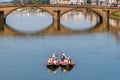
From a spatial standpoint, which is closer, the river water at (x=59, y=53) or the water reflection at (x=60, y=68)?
the river water at (x=59, y=53)

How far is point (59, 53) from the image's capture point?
199 ft

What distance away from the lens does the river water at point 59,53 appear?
4772cm

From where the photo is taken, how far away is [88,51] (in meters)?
62.7

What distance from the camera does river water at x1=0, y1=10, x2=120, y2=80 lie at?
157 ft

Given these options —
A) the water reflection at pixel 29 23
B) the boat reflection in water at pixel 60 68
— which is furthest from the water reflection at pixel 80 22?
the boat reflection in water at pixel 60 68

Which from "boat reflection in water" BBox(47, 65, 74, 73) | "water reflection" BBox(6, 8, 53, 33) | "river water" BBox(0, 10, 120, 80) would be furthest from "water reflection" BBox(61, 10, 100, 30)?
"boat reflection in water" BBox(47, 65, 74, 73)

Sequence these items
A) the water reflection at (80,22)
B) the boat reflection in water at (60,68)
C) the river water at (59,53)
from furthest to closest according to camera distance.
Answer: the water reflection at (80,22)
the boat reflection in water at (60,68)
the river water at (59,53)

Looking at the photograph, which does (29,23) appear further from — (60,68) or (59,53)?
(60,68)

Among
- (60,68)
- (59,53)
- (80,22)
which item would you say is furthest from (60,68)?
(80,22)

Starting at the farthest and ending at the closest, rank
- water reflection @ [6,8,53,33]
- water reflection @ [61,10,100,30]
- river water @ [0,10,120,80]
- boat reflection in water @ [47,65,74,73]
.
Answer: water reflection @ [61,10,100,30], water reflection @ [6,8,53,33], boat reflection in water @ [47,65,74,73], river water @ [0,10,120,80]

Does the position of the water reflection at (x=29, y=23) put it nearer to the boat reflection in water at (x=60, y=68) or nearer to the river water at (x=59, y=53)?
the river water at (x=59, y=53)

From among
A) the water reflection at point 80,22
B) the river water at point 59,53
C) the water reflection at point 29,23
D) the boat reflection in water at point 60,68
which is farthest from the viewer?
the water reflection at point 80,22

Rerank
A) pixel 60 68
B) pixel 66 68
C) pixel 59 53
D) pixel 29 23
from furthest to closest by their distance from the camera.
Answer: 1. pixel 29 23
2. pixel 59 53
3. pixel 60 68
4. pixel 66 68

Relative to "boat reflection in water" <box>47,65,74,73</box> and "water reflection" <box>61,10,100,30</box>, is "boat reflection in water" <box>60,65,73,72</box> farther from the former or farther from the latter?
"water reflection" <box>61,10,100,30</box>
